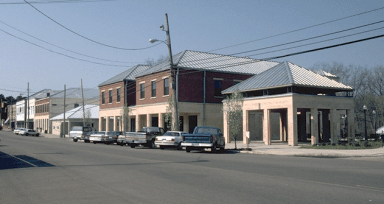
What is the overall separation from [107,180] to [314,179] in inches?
248

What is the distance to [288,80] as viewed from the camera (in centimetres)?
3027

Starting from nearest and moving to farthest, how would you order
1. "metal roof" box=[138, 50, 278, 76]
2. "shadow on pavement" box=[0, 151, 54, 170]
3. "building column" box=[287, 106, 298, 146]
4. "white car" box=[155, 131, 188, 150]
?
"shadow on pavement" box=[0, 151, 54, 170], "white car" box=[155, 131, 188, 150], "building column" box=[287, 106, 298, 146], "metal roof" box=[138, 50, 278, 76]

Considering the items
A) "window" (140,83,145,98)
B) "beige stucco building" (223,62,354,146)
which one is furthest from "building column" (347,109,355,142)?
"window" (140,83,145,98)

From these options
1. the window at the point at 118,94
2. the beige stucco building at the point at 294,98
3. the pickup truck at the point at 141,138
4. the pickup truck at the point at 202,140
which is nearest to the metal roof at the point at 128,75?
the window at the point at 118,94

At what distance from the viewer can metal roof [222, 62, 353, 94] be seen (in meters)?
30.5

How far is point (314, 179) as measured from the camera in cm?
1129

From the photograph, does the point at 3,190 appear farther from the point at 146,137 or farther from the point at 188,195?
the point at 146,137

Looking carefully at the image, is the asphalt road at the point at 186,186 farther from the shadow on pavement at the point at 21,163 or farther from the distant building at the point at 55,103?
the distant building at the point at 55,103

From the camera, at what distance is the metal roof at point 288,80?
30.5m

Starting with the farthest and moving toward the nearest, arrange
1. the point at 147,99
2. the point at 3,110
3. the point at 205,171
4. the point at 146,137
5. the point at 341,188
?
the point at 147,99 → the point at 146,137 → the point at 3,110 → the point at 205,171 → the point at 341,188

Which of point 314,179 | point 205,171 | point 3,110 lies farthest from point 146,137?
point 314,179

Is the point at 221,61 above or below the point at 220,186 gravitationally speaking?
above

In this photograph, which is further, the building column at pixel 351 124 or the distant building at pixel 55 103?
the distant building at pixel 55 103

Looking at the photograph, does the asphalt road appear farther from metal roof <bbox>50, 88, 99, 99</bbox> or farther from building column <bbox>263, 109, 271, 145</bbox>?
metal roof <bbox>50, 88, 99, 99</bbox>
